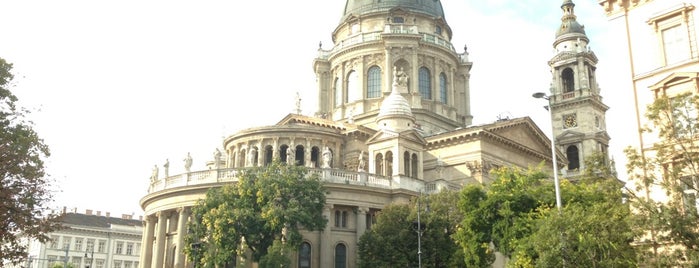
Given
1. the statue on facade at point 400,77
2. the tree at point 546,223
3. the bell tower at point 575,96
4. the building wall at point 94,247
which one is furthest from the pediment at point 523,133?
the building wall at point 94,247

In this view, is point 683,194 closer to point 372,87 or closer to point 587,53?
point 372,87

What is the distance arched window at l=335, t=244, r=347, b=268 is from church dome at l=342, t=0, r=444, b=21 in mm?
32041

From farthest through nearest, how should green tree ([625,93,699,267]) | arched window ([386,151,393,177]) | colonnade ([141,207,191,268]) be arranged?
1. arched window ([386,151,393,177])
2. colonnade ([141,207,191,268])
3. green tree ([625,93,699,267])

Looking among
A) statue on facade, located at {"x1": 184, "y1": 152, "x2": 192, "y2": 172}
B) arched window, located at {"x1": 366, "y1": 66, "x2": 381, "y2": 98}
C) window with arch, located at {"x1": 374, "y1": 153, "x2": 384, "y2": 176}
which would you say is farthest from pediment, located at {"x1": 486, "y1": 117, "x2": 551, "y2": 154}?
statue on facade, located at {"x1": 184, "y1": 152, "x2": 192, "y2": 172}

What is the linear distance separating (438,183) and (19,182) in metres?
28.9

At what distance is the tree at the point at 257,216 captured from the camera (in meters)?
35.5

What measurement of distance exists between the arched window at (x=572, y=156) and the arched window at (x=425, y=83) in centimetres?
1754

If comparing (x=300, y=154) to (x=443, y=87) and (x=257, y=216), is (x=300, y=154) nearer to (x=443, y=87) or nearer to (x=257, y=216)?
(x=257, y=216)

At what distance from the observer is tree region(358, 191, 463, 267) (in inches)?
1457

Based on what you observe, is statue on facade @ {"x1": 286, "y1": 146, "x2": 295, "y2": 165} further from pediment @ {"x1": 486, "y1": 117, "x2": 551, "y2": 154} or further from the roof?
the roof

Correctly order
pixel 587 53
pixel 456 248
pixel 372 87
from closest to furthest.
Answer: pixel 456 248
pixel 372 87
pixel 587 53

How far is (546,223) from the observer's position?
2436cm

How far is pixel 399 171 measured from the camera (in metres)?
46.3

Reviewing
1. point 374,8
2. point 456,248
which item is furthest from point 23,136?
point 374,8
